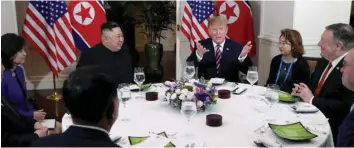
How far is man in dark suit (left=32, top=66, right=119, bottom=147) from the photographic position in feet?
3.93

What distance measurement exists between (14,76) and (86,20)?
2301mm

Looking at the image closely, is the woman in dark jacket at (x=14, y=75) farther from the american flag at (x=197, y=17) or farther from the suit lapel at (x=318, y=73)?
the american flag at (x=197, y=17)

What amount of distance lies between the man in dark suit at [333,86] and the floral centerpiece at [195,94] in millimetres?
671

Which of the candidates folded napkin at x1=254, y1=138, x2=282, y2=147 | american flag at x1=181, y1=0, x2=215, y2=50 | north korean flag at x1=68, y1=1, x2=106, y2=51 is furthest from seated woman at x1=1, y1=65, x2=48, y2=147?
american flag at x1=181, y1=0, x2=215, y2=50

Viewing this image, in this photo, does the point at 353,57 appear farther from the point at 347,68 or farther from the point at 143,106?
the point at 143,106

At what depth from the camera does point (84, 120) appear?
1246mm

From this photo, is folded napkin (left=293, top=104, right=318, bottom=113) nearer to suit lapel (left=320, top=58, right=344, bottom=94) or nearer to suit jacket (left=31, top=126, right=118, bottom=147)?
suit lapel (left=320, top=58, right=344, bottom=94)

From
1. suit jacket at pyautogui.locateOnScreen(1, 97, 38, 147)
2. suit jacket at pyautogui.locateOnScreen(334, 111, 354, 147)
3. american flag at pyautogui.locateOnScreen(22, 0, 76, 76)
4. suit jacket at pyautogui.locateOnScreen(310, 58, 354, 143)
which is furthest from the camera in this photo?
american flag at pyautogui.locateOnScreen(22, 0, 76, 76)

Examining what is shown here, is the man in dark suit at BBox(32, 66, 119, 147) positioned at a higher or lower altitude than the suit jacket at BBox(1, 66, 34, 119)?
higher

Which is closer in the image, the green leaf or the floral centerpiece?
the green leaf

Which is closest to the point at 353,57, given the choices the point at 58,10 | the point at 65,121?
the point at 65,121

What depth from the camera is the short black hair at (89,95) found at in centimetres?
123

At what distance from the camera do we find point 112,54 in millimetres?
3426

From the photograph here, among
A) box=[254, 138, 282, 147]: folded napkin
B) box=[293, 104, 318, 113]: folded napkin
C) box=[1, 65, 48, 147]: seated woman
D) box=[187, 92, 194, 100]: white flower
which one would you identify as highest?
box=[187, 92, 194, 100]: white flower
